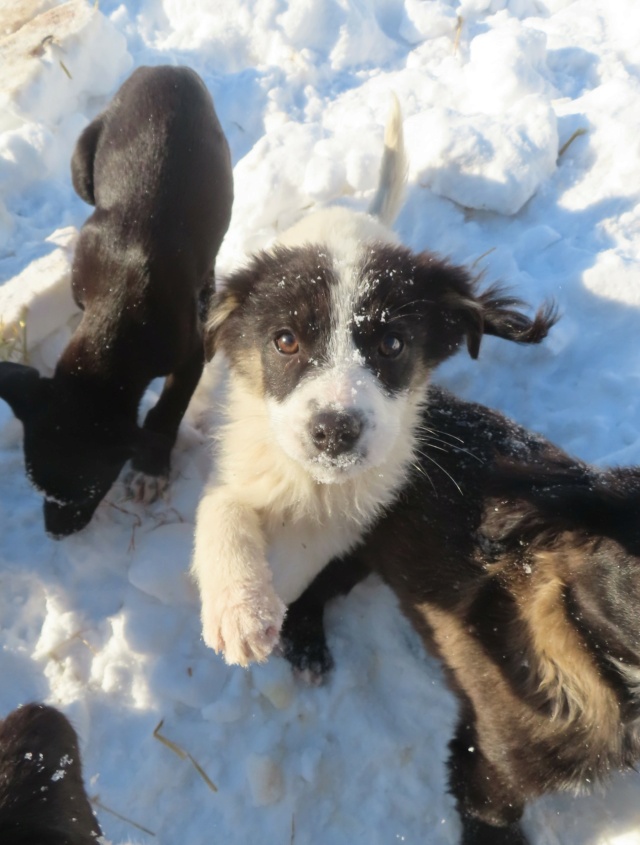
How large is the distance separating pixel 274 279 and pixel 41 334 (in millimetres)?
1590

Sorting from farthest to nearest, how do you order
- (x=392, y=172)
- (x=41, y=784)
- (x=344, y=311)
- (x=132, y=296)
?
(x=392, y=172) → (x=132, y=296) → (x=344, y=311) → (x=41, y=784)

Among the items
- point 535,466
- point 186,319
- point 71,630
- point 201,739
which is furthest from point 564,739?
point 186,319

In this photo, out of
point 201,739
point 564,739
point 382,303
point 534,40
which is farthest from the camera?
point 534,40

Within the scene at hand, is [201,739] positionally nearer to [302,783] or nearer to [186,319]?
[302,783]

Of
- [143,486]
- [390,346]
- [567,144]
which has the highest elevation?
[390,346]

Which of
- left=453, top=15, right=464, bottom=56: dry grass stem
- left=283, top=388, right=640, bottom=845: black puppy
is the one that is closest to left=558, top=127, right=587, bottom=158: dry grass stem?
left=453, top=15, right=464, bottom=56: dry grass stem

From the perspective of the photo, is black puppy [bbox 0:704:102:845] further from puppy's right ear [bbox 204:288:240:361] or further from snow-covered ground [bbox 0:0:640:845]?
puppy's right ear [bbox 204:288:240:361]

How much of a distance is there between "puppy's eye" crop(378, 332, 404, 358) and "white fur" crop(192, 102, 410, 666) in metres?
0.13

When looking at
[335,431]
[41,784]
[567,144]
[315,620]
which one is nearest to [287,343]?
[335,431]

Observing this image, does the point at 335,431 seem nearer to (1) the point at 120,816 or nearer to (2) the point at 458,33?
(1) the point at 120,816

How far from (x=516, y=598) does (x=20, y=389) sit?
6.04 ft

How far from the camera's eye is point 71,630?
2.49m

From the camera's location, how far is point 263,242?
3.59 meters

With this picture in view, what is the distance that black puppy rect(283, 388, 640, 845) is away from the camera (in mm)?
1540
